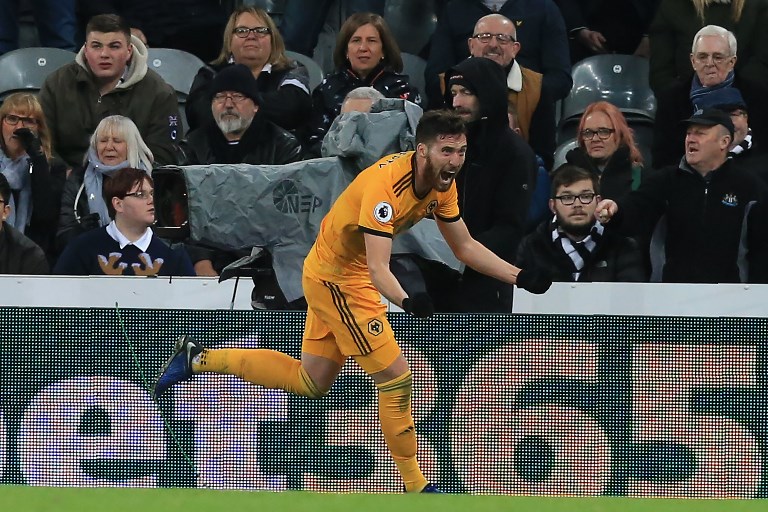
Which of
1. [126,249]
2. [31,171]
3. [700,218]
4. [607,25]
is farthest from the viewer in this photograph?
[607,25]

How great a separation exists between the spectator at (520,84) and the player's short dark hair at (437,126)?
104 inches

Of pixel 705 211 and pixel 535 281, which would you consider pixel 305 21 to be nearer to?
pixel 705 211

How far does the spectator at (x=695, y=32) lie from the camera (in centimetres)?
879

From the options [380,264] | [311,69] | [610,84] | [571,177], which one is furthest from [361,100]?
[610,84]

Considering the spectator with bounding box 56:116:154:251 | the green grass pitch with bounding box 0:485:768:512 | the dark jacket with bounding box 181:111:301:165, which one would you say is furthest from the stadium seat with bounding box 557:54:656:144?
the green grass pitch with bounding box 0:485:768:512

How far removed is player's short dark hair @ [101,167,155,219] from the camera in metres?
7.51

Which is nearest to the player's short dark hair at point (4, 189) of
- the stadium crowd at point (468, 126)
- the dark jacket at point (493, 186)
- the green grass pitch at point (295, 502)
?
the stadium crowd at point (468, 126)

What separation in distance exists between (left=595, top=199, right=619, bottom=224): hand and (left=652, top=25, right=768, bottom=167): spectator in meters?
1.13

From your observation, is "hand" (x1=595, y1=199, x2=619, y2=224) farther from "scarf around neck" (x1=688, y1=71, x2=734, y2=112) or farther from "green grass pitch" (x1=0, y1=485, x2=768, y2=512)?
"green grass pitch" (x1=0, y1=485, x2=768, y2=512)

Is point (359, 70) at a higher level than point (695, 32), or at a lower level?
lower

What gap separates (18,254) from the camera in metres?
7.53

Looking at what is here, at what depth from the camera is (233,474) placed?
6391 millimetres

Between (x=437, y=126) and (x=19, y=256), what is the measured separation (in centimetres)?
278

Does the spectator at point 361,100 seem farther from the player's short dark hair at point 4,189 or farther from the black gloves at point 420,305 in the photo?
the player's short dark hair at point 4,189
